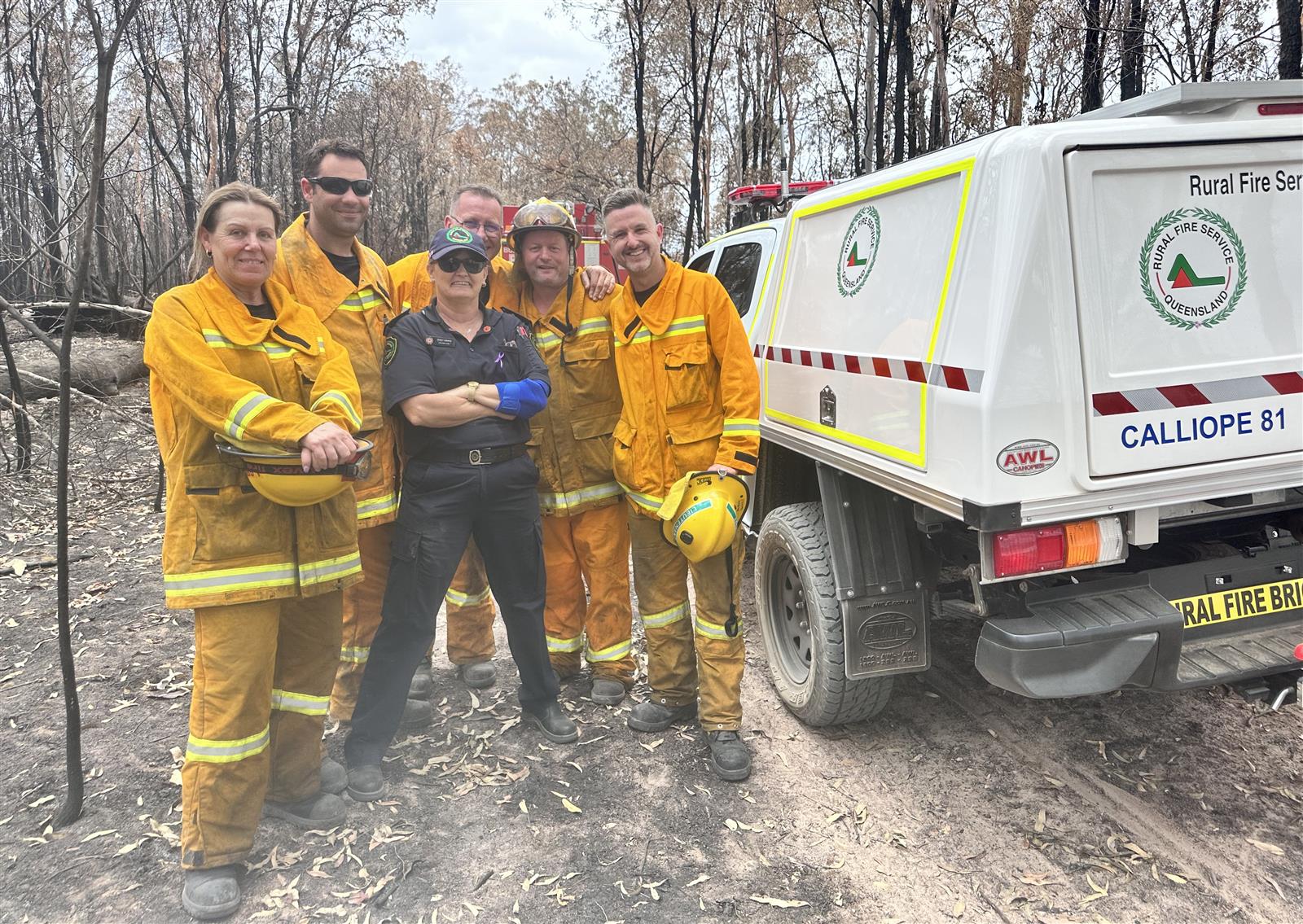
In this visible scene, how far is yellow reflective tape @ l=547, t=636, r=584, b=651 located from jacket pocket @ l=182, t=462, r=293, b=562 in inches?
66.2

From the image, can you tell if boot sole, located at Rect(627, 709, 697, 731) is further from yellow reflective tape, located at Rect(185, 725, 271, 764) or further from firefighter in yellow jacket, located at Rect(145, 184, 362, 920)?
yellow reflective tape, located at Rect(185, 725, 271, 764)

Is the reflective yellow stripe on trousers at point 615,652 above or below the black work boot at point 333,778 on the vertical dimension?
above

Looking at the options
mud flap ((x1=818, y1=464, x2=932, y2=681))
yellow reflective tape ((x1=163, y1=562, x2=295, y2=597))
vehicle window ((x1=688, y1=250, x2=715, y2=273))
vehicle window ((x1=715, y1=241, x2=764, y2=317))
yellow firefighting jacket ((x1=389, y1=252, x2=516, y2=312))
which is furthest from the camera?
vehicle window ((x1=688, y1=250, x2=715, y2=273))

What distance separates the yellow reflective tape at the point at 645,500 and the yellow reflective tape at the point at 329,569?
1.10 m

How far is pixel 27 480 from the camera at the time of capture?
7.10 meters

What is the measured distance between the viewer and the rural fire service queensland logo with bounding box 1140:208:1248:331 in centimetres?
234

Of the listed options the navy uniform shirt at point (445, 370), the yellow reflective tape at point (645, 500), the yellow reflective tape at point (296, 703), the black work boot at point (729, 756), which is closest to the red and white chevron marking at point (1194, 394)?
the yellow reflective tape at point (645, 500)

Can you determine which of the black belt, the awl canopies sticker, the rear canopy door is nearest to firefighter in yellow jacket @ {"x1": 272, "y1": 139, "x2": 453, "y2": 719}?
the black belt

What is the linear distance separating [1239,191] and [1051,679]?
1.51m

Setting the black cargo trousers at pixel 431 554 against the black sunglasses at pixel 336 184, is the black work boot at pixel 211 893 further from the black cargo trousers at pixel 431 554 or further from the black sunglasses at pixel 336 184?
the black sunglasses at pixel 336 184

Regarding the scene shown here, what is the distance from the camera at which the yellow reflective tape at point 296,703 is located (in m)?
2.78

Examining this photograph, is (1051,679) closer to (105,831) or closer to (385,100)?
(105,831)

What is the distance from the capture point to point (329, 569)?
2.64 m

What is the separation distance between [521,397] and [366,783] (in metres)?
1.51
